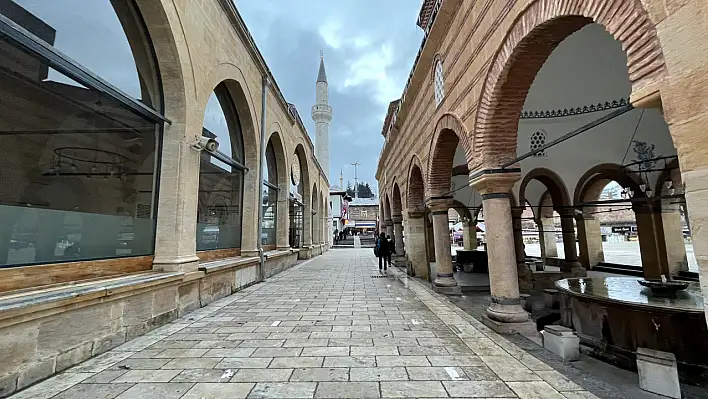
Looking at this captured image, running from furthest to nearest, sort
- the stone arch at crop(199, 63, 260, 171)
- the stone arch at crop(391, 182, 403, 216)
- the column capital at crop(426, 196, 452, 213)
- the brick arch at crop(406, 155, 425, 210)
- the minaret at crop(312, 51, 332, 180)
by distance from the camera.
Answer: the minaret at crop(312, 51, 332, 180) < the stone arch at crop(391, 182, 403, 216) < the brick arch at crop(406, 155, 425, 210) < the column capital at crop(426, 196, 452, 213) < the stone arch at crop(199, 63, 260, 171)

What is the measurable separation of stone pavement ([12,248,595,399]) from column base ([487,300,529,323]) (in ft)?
0.82

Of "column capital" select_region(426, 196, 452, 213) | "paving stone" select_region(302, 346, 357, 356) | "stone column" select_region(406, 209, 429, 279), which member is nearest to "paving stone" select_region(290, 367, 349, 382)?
"paving stone" select_region(302, 346, 357, 356)

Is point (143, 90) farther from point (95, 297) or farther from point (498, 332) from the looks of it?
point (498, 332)

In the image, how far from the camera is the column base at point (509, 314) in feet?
13.6

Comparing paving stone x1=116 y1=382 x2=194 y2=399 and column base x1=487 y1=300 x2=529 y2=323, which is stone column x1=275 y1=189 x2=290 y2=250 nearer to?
column base x1=487 y1=300 x2=529 y2=323

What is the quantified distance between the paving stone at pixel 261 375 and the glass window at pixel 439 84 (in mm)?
5349

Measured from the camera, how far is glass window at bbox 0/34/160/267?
313cm

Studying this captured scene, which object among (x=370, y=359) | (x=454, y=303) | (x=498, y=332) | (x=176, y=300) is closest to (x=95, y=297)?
(x=176, y=300)

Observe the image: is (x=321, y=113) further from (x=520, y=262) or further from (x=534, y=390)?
(x=534, y=390)

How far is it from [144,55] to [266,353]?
486cm

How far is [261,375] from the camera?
2820mm

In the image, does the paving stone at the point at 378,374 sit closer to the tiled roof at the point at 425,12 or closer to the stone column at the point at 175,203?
the stone column at the point at 175,203

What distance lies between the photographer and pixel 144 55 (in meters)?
4.95

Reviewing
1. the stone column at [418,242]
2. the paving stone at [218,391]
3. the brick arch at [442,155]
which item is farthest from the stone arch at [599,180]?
the paving stone at [218,391]
